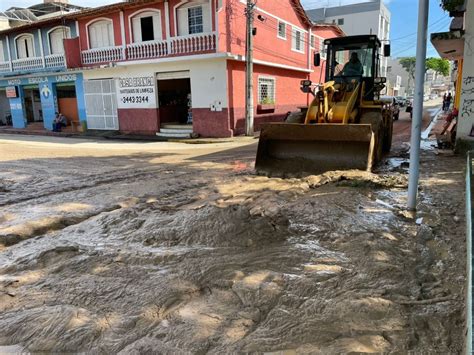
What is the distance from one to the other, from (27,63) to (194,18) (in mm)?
12234

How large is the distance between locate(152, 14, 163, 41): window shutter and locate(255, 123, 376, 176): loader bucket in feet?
37.3

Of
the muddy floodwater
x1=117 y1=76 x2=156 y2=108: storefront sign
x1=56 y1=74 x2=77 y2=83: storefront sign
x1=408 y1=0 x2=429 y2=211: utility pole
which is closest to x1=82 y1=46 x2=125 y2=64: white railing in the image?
x1=117 y1=76 x2=156 y2=108: storefront sign

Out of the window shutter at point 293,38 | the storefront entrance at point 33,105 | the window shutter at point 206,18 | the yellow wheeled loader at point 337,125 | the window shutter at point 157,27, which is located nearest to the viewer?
the yellow wheeled loader at point 337,125

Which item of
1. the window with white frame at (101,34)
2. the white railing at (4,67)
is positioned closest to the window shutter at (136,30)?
the window with white frame at (101,34)

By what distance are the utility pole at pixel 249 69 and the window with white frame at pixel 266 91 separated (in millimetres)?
Result: 2656

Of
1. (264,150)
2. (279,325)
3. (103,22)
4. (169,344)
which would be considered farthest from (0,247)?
(103,22)

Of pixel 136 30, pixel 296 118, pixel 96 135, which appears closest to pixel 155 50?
pixel 136 30

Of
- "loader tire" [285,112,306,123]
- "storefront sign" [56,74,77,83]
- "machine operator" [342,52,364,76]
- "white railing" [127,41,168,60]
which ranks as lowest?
"loader tire" [285,112,306,123]

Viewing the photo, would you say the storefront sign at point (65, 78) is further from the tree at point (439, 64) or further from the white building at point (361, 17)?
the tree at point (439, 64)

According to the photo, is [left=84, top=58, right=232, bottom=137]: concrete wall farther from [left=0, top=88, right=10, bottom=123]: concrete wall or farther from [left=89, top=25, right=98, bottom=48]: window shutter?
[left=0, top=88, right=10, bottom=123]: concrete wall

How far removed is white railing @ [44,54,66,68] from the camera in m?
21.1

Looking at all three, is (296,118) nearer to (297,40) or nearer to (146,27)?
(146,27)

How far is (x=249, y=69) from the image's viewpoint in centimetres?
1611

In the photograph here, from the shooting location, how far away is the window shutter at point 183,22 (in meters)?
16.9
